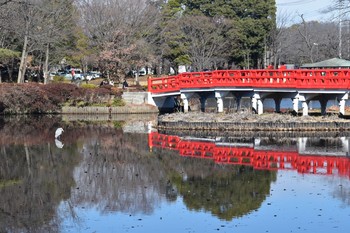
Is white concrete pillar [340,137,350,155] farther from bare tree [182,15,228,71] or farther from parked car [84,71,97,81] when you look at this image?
parked car [84,71,97,81]

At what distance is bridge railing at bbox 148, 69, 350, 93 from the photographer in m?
30.0

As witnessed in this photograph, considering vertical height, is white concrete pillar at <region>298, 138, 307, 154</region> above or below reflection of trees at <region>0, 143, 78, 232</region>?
above

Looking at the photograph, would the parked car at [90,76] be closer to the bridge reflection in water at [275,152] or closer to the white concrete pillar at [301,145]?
the bridge reflection in water at [275,152]

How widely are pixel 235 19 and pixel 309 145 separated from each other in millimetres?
41499

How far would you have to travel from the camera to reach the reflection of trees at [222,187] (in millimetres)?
15555

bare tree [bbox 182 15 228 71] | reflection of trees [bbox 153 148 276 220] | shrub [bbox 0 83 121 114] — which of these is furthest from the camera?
bare tree [bbox 182 15 228 71]

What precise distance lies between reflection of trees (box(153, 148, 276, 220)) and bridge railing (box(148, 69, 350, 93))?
996 cm

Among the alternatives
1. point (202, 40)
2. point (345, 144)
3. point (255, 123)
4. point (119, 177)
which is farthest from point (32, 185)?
point (202, 40)

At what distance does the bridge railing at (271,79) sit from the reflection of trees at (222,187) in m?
9.96

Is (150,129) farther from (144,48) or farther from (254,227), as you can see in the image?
(144,48)

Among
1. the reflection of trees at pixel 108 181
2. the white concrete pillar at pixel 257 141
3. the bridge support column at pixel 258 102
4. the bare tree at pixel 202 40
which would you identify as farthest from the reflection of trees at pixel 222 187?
the bare tree at pixel 202 40

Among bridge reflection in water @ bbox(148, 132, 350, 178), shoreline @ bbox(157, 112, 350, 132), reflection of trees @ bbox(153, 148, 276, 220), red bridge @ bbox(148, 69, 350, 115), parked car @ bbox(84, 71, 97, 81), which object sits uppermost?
parked car @ bbox(84, 71, 97, 81)

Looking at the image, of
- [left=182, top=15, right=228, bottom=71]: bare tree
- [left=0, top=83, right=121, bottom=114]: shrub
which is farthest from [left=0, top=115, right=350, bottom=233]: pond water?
[left=182, top=15, right=228, bottom=71]: bare tree

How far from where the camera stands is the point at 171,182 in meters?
19.0
